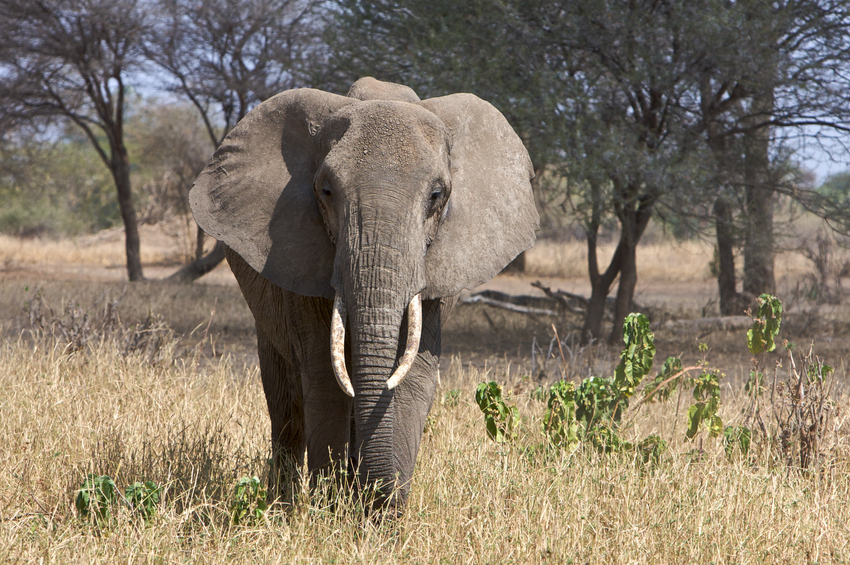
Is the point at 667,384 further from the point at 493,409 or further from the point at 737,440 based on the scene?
the point at 493,409

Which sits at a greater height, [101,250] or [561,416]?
[101,250]

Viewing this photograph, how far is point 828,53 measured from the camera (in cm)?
916

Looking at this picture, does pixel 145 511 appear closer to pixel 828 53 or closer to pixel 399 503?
pixel 399 503

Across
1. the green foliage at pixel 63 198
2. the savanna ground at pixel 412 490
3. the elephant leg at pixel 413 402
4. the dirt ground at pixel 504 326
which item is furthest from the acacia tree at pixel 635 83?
the green foliage at pixel 63 198

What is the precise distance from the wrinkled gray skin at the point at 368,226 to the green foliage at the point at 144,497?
0.68 m

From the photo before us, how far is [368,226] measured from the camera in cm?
289

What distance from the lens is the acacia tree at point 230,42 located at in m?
14.9

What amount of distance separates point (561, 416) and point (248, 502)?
1883 millimetres

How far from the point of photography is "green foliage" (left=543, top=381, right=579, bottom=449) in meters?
4.50

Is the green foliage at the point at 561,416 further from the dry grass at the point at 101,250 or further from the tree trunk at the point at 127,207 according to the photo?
the dry grass at the point at 101,250

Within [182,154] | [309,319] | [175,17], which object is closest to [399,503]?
[309,319]

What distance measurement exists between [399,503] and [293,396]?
3.31 ft

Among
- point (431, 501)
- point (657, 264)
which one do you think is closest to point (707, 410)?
point (431, 501)

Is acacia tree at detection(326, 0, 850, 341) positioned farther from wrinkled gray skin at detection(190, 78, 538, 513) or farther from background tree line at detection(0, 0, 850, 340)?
wrinkled gray skin at detection(190, 78, 538, 513)
